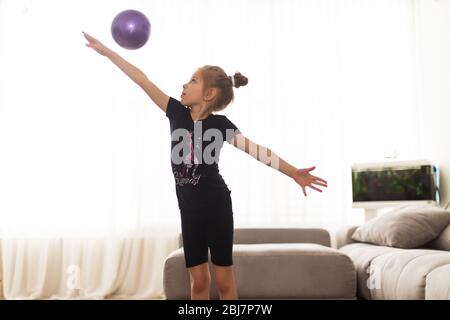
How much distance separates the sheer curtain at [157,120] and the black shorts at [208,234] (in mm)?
2169

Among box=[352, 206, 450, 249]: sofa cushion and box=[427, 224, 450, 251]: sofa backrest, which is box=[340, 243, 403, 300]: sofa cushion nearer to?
box=[352, 206, 450, 249]: sofa cushion

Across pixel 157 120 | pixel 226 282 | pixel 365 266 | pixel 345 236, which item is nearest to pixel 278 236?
pixel 345 236

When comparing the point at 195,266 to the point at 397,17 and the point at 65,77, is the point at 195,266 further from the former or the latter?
the point at 397,17

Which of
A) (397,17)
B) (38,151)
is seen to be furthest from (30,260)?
(397,17)

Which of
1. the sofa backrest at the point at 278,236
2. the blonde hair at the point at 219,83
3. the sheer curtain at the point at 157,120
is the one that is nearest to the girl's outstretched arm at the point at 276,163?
the blonde hair at the point at 219,83

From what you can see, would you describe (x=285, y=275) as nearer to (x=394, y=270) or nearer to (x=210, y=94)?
(x=394, y=270)

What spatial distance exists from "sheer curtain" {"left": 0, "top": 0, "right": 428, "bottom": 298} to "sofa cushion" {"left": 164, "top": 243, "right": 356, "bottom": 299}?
1.63 meters

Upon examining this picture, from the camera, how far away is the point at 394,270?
86.0 inches

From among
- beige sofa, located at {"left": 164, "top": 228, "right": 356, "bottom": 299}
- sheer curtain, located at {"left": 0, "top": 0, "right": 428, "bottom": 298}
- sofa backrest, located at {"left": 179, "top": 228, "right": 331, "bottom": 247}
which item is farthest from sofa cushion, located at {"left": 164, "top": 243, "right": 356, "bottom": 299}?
sheer curtain, located at {"left": 0, "top": 0, "right": 428, "bottom": 298}

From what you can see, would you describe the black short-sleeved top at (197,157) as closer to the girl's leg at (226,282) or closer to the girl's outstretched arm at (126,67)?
the girl's outstretched arm at (126,67)

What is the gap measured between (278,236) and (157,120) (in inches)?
60.6

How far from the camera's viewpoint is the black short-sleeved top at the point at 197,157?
1.84 meters

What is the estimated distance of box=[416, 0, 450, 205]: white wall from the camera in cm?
369

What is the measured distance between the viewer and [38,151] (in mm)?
4098
